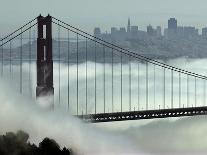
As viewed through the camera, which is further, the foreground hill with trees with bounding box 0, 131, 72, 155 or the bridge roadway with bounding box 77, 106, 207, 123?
the bridge roadway with bounding box 77, 106, 207, 123

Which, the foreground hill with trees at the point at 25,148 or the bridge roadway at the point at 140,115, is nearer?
the foreground hill with trees at the point at 25,148

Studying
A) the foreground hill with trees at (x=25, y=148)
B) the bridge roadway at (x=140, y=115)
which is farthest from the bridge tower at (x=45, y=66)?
the foreground hill with trees at (x=25, y=148)

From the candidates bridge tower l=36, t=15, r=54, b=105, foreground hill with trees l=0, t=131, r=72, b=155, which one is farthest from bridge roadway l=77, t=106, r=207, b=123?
foreground hill with trees l=0, t=131, r=72, b=155

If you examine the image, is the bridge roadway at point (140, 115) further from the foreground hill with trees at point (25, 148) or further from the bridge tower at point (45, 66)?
the foreground hill with trees at point (25, 148)

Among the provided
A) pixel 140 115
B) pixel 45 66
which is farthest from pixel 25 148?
pixel 140 115

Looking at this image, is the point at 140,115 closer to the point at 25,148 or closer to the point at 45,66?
the point at 45,66

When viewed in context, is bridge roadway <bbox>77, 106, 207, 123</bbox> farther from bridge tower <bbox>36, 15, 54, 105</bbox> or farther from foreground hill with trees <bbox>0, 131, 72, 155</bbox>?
foreground hill with trees <bbox>0, 131, 72, 155</bbox>

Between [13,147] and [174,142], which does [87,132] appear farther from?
[174,142]

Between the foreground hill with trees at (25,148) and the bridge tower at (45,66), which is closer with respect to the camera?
the foreground hill with trees at (25,148)

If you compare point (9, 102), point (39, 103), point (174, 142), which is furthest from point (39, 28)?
point (174, 142)
